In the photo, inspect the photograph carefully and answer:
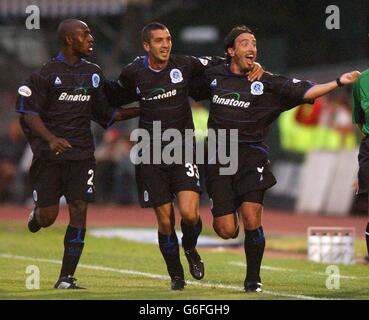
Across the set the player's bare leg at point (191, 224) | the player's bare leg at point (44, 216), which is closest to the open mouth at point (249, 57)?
the player's bare leg at point (191, 224)

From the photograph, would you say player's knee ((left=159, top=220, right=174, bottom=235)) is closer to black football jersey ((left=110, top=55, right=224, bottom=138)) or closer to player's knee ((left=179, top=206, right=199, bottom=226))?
player's knee ((left=179, top=206, right=199, bottom=226))

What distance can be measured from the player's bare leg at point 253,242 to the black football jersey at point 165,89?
101 cm

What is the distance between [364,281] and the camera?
13.9m

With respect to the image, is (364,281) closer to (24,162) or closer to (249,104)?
(249,104)

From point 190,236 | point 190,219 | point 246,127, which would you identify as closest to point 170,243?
point 190,219

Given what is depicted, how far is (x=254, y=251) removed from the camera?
1254cm

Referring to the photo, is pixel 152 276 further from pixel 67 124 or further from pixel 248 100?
pixel 248 100

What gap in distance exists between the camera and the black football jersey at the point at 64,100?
41.8 ft

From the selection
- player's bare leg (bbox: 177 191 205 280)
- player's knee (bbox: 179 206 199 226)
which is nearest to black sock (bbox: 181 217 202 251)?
player's bare leg (bbox: 177 191 205 280)

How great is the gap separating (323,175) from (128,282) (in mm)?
12895

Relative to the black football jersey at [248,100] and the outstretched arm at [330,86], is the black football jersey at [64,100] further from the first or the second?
the outstretched arm at [330,86]

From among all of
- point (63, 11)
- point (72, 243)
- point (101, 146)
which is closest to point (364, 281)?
point (72, 243)
